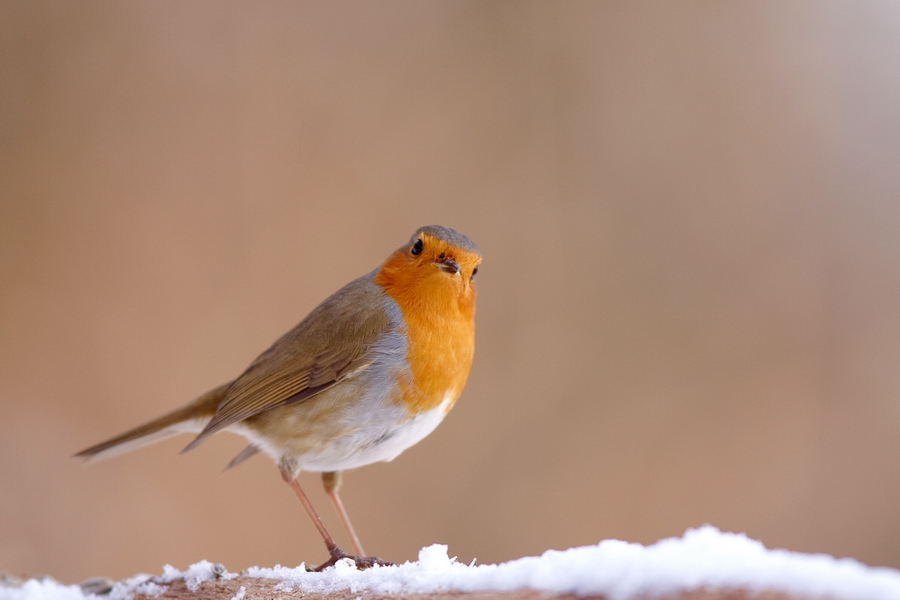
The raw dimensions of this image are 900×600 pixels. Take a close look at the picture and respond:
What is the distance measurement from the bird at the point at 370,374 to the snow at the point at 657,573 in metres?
0.73

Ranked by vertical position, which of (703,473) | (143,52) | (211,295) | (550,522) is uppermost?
(143,52)

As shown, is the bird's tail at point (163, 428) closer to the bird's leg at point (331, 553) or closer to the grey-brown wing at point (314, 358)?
the grey-brown wing at point (314, 358)

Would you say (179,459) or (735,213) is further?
(735,213)

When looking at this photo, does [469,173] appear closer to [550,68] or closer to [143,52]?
[550,68]

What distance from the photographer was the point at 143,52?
5.01m

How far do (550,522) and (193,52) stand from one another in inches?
149

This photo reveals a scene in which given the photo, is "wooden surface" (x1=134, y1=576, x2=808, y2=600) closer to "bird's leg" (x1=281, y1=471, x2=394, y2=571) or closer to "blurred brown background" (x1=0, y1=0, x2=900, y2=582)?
"bird's leg" (x1=281, y1=471, x2=394, y2=571)

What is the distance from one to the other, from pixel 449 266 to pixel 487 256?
248 centimetres

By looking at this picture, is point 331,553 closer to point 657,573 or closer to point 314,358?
point 314,358

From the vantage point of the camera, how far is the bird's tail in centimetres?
309

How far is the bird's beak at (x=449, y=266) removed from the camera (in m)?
2.67

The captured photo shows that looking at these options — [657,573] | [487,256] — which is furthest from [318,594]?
[487,256]

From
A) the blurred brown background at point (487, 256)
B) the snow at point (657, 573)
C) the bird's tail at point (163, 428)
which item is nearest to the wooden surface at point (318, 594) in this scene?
the snow at point (657, 573)

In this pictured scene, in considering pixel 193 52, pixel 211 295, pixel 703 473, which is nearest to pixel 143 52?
pixel 193 52
